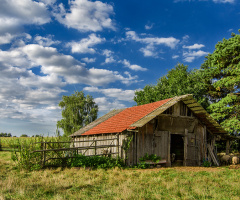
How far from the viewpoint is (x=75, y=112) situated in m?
46.8

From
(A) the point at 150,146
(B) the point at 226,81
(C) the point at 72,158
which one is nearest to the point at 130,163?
(A) the point at 150,146

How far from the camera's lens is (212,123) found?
757 inches

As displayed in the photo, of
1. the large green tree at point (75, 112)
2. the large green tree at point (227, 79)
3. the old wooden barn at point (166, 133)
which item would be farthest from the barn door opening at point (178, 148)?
the large green tree at point (75, 112)

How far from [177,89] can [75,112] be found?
22320 millimetres

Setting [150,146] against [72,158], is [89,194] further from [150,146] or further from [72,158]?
[150,146]

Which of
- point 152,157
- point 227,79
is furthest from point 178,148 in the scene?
point 227,79

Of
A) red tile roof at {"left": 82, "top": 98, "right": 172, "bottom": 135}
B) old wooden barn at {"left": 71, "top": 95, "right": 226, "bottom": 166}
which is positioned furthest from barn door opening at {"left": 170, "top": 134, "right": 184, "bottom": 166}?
red tile roof at {"left": 82, "top": 98, "right": 172, "bottom": 135}

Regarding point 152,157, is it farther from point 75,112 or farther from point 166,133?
point 75,112

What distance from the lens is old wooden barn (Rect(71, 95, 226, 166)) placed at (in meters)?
16.1

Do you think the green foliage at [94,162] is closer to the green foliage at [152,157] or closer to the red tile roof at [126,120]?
the green foliage at [152,157]

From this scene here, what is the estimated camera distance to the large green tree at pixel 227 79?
84.0 ft

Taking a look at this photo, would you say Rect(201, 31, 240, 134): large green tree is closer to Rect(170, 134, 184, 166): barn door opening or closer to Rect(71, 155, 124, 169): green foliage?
Rect(170, 134, 184, 166): barn door opening

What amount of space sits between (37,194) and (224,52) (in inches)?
1016

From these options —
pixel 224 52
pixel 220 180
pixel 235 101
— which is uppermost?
pixel 224 52
